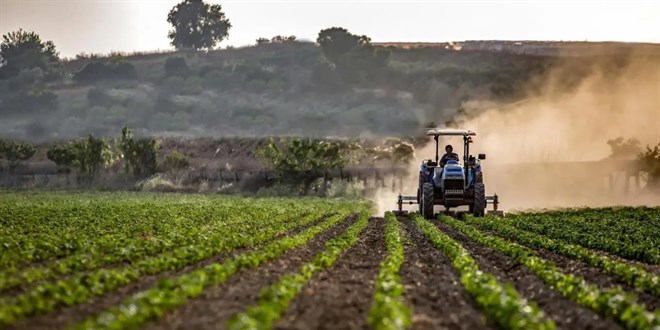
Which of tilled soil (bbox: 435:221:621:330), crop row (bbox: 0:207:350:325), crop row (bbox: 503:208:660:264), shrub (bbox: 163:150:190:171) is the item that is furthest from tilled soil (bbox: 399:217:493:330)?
shrub (bbox: 163:150:190:171)

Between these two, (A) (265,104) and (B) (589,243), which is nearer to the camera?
(B) (589,243)

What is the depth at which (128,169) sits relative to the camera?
97.8 m

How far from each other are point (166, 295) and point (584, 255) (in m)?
14.3

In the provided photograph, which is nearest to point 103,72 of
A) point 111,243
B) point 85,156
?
point 85,156

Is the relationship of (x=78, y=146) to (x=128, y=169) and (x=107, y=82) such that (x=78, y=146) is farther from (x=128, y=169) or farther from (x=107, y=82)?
(x=107, y=82)

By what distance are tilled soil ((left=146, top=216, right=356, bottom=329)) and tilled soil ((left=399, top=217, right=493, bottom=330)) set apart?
2743 mm

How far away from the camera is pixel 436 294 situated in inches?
797

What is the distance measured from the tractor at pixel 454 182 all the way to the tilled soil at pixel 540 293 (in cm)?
1324

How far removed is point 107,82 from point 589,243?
133041 mm

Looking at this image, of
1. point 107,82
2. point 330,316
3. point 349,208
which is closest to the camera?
point 330,316

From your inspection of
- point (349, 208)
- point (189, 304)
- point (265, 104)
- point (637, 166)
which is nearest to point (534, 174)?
point (637, 166)

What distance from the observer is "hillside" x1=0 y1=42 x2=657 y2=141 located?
131250 mm

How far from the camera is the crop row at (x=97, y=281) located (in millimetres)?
16469

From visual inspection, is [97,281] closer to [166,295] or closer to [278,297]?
[166,295]
